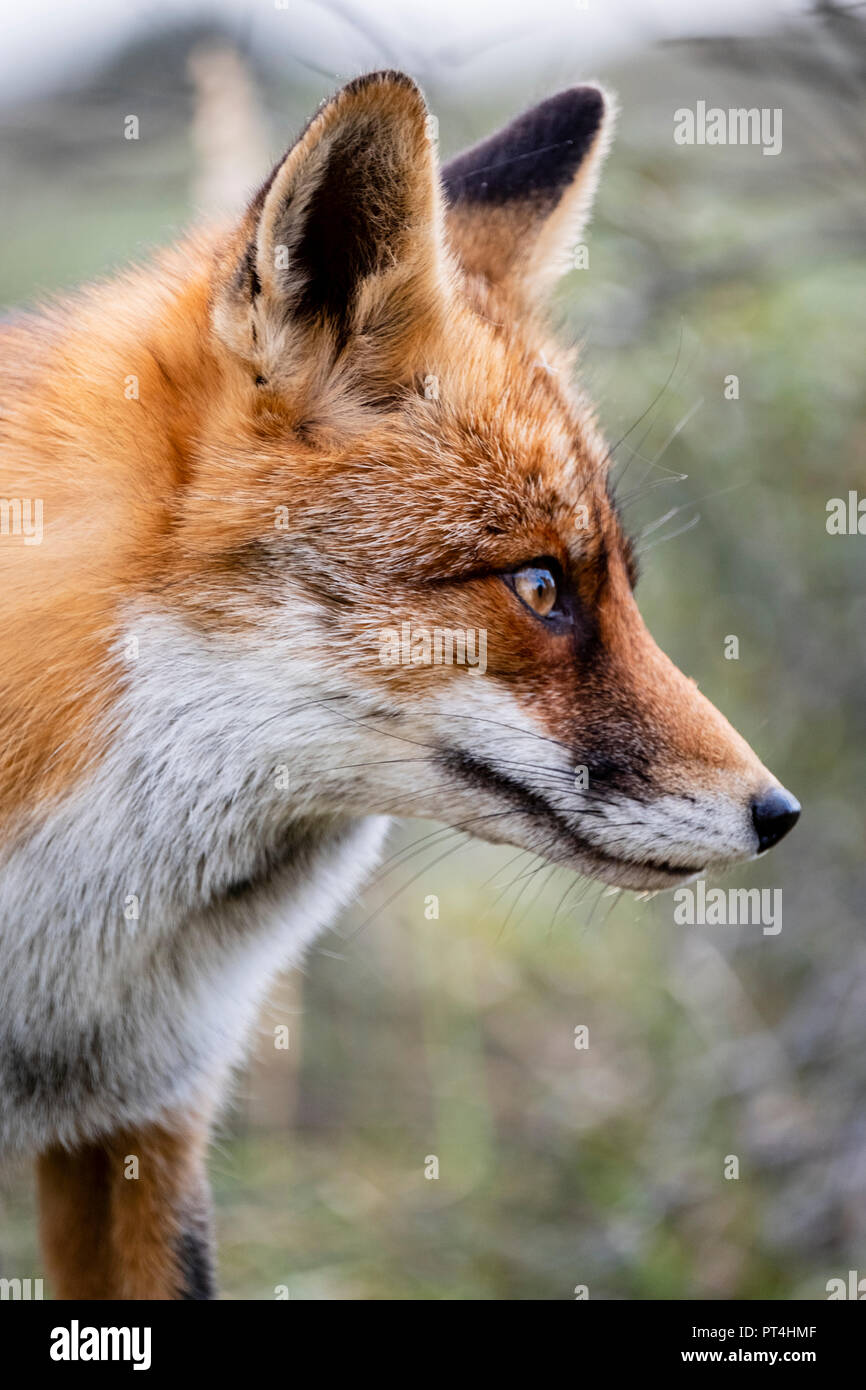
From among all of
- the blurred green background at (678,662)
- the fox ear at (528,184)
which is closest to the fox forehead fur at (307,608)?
the fox ear at (528,184)

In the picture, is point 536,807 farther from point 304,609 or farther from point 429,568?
point 304,609

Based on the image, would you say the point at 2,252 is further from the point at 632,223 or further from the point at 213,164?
the point at 632,223

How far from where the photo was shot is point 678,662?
7.74 meters

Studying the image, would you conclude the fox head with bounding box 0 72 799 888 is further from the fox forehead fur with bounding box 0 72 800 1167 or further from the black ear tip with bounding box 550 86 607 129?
the black ear tip with bounding box 550 86 607 129

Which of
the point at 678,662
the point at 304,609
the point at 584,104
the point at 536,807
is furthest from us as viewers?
the point at 678,662

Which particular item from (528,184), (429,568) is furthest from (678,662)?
(429,568)

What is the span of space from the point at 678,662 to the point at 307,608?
4983 mm

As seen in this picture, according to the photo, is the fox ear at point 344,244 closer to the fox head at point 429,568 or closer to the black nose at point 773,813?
the fox head at point 429,568

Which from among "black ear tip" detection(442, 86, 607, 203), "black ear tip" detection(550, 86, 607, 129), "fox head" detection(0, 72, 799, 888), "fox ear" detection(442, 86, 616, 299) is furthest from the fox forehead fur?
"black ear tip" detection(550, 86, 607, 129)

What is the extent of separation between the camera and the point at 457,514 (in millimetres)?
3176
